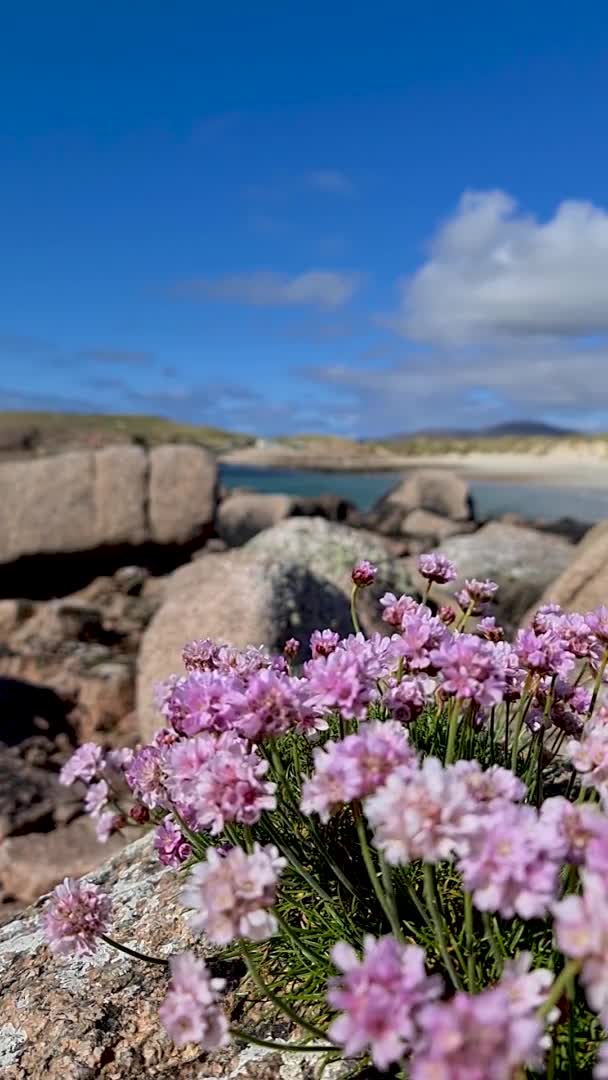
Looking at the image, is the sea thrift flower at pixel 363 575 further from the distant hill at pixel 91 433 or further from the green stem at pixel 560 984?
the distant hill at pixel 91 433

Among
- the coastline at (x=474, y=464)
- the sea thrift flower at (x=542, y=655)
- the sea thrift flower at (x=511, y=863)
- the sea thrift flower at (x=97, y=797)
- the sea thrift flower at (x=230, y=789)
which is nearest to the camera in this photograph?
the sea thrift flower at (x=511, y=863)

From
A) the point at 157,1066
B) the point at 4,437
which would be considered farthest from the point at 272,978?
the point at 4,437

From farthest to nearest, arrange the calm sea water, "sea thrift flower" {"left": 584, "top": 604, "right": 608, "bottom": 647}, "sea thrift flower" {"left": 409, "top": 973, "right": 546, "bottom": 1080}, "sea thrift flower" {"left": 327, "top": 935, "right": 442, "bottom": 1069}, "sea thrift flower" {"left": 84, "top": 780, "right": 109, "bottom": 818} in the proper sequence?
the calm sea water → "sea thrift flower" {"left": 84, "top": 780, "right": 109, "bottom": 818} → "sea thrift flower" {"left": 584, "top": 604, "right": 608, "bottom": 647} → "sea thrift flower" {"left": 327, "top": 935, "right": 442, "bottom": 1069} → "sea thrift flower" {"left": 409, "top": 973, "right": 546, "bottom": 1080}

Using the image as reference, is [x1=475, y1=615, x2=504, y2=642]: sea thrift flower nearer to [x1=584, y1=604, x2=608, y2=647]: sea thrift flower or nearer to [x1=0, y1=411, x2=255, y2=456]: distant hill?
[x1=584, y1=604, x2=608, y2=647]: sea thrift flower

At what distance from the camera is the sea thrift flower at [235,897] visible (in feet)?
5.88

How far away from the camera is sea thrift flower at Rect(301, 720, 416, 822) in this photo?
6.05ft

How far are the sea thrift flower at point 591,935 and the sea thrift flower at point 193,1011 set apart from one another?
0.73 m

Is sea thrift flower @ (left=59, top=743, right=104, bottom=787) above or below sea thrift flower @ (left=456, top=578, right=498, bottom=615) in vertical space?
below

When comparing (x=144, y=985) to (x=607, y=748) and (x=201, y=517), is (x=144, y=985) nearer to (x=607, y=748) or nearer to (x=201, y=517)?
(x=607, y=748)

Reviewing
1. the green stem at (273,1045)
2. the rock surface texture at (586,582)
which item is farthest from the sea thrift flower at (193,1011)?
the rock surface texture at (586,582)

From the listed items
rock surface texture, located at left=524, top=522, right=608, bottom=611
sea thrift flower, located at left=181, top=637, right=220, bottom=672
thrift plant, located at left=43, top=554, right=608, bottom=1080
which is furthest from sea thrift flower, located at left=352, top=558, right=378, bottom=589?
rock surface texture, located at left=524, top=522, right=608, bottom=611

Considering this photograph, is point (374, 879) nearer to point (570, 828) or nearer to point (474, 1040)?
point (570, 828)

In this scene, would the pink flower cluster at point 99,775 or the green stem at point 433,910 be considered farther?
the pink flower cluster at point 99,775

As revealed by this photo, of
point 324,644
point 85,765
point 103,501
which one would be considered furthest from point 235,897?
point 103,501
